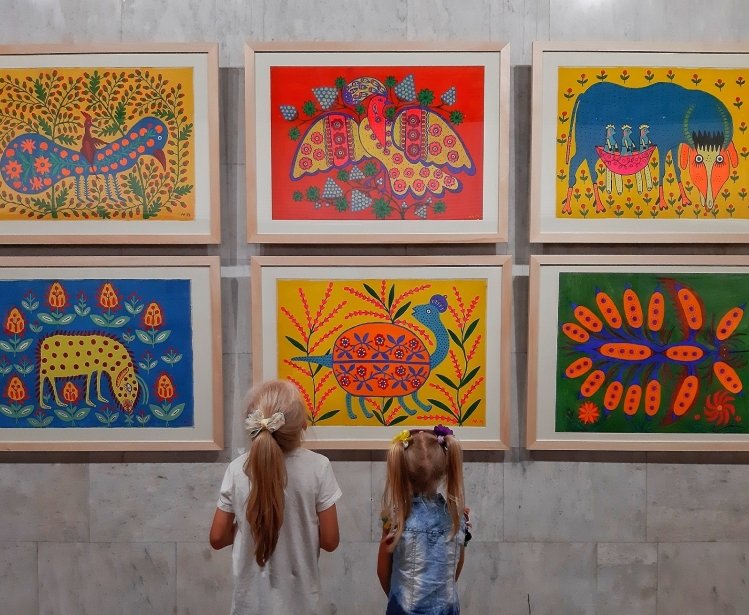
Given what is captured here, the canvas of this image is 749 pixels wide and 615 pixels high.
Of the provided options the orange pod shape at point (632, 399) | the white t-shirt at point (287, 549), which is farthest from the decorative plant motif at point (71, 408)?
the orange pod shape at point (632, 399)

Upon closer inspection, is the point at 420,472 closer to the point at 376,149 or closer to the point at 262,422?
the point at 262,422

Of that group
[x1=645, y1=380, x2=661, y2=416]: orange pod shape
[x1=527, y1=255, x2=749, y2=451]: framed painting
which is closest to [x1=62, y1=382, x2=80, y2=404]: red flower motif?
[x1=527, y1=255, x2=749, y2=451]: framed painting

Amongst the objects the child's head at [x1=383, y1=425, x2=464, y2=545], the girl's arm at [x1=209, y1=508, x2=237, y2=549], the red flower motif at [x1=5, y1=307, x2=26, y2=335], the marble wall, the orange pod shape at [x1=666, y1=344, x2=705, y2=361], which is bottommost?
the marble wall

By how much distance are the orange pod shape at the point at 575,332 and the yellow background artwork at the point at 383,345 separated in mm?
225

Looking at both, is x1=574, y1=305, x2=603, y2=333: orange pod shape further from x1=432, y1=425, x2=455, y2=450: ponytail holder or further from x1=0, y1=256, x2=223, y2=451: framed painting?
x1=0, y1=256, x2=223, y2=451: framed painting

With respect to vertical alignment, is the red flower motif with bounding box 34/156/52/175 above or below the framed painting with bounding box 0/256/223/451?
above

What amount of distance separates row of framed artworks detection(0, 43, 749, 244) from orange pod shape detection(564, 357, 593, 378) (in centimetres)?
33

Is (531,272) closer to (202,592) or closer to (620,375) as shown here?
(620,375)

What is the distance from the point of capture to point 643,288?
180 centimetres

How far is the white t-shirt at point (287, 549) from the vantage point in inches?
53.9

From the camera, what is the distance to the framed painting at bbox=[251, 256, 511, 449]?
1.80 meters

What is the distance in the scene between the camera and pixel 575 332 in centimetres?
181

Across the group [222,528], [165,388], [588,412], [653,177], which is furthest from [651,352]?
[165,388]

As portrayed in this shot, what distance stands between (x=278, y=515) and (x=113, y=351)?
773 millimetres
